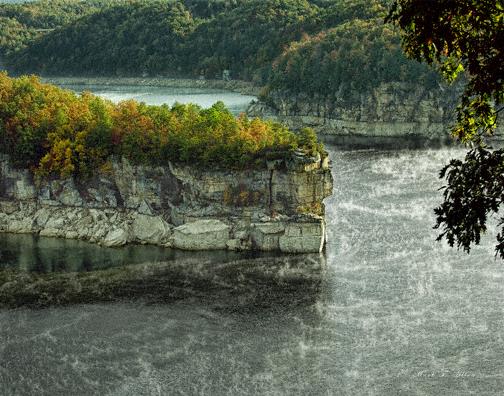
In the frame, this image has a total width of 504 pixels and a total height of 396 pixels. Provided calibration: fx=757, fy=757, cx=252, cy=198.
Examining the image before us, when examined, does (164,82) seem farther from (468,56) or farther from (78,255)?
(468,56)

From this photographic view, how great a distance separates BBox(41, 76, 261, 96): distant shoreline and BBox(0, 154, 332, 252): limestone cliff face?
291ft

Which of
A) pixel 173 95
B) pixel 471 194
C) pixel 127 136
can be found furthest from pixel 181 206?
pixel 173 95

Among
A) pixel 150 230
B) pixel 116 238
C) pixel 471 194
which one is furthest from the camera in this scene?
pixel 150 230

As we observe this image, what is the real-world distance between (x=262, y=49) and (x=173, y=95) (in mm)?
22138

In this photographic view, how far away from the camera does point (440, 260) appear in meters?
55.8

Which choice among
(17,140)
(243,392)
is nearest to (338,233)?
(243,392)

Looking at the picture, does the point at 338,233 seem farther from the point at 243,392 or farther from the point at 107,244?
the point at 243,392

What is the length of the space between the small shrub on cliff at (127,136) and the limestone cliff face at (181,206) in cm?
125

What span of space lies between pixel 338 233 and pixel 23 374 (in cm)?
3030

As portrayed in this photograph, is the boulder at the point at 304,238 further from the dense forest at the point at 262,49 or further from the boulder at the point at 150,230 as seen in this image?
the dense forest at the point at 262,49

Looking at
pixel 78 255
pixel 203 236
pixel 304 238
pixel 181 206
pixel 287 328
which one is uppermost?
pixel 181 206

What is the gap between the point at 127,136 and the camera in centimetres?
6875

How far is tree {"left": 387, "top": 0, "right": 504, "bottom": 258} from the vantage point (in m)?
13.8

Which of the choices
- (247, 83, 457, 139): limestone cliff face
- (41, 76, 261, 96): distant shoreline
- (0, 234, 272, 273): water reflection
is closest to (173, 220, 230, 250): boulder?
(0, 234, 272, 273): water reflection
